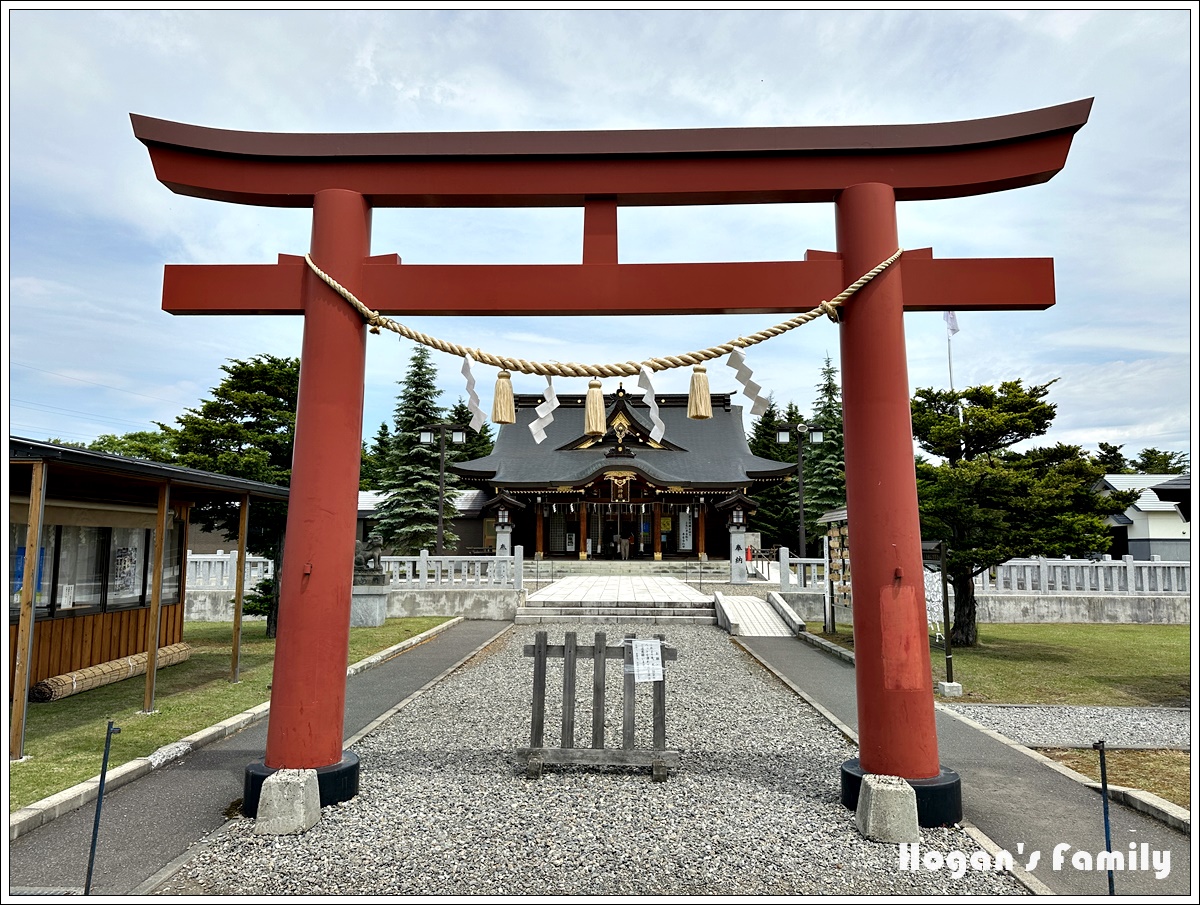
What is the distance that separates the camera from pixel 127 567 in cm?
964

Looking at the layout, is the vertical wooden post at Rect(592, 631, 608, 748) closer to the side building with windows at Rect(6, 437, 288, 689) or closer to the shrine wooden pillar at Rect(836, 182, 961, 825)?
the shrine wooden pillar at Rect(836, 182, 961, 825)

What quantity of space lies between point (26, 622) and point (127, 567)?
13.7 ft

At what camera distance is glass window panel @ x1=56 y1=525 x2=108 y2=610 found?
8.34m

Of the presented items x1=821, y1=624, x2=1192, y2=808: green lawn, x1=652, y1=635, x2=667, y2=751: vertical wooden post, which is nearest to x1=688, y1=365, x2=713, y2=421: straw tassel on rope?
x1=652, y1=635, x2=667, y2=751: vertical wooden post

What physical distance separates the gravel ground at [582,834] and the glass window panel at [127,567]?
5418mm

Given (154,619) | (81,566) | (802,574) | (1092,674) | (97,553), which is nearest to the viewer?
(154,619)

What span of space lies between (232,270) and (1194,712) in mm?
6856

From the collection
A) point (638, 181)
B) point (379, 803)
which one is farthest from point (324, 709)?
point (638, 181)

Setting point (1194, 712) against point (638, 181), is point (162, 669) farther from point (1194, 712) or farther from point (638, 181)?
point (1194, 712)

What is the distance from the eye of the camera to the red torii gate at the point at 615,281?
4402mm

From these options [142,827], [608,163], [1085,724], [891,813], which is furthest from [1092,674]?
[142,827]

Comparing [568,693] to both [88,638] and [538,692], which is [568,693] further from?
[88,638]

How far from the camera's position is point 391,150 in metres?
4.85

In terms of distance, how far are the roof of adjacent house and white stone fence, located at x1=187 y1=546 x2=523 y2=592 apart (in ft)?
38.1
